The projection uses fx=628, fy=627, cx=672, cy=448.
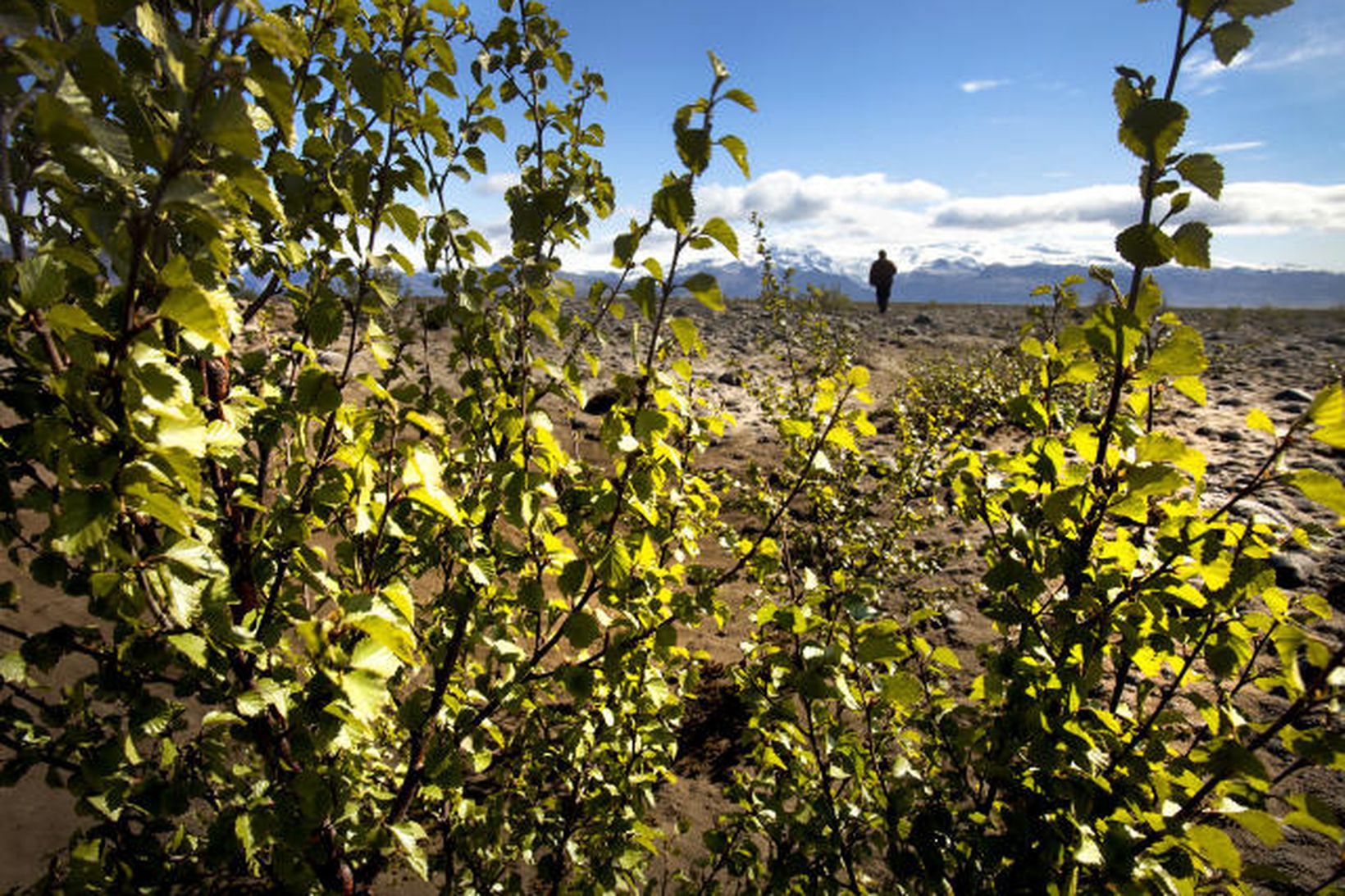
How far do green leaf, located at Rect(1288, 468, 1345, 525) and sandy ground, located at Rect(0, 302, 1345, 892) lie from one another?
255 millimetres

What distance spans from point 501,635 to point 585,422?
32.3 ft

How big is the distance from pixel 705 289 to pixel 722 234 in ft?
0.45

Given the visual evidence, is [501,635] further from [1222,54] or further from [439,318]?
Answer: [1222,54]

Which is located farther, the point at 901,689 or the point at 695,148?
the point at 901,689

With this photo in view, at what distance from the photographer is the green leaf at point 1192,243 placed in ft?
4.26

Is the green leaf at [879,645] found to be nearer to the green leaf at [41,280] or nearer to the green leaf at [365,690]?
the green leaf at [365,690]

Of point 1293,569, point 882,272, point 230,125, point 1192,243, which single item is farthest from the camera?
point 882,272

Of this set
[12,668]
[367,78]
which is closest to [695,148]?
[367,78]

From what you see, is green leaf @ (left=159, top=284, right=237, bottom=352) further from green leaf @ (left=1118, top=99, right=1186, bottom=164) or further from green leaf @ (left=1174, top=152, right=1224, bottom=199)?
green leaf @ (left=1174, top=152, right=1224, bottom=199)

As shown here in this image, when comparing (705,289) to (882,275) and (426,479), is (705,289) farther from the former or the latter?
(882,275)

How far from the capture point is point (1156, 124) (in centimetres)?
127

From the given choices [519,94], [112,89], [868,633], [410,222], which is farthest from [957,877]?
[519,94]

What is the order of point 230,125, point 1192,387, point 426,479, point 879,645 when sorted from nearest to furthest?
point 230,125
point 426,479
point 1192,387
point 879,645

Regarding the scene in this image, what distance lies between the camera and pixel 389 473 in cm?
159
